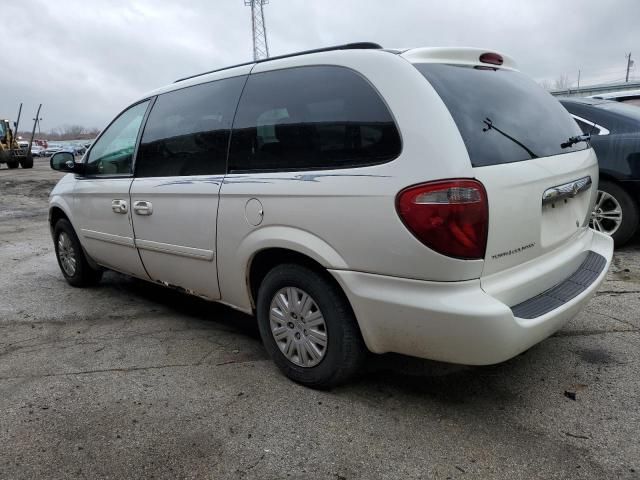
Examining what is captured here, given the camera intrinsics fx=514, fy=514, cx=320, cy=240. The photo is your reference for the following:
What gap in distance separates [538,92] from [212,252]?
2.17 m

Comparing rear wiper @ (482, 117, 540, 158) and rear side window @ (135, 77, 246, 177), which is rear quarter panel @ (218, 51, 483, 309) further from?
rear side window @ (135, 77, 246, 177)

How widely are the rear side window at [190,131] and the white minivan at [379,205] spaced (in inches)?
0.5

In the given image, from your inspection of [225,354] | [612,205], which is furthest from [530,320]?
[612,205]

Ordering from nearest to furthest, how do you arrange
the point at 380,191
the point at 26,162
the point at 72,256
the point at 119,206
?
the point at 380,191, the point at 119,206, the point at 72,256, the point at 26,162

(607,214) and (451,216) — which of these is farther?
(607,214)

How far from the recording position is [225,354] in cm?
336

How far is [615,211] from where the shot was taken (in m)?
5.07

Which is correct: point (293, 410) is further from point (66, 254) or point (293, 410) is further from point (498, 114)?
point (66, 254)

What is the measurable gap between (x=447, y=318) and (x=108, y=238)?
300 cm

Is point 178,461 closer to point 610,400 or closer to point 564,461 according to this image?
point 564,461

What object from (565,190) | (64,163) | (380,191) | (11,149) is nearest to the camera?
(380,191)

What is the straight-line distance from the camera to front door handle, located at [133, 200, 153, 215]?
357 centimetres

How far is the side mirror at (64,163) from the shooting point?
14.7ft

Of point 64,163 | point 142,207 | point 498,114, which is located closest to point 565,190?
point 498,114
